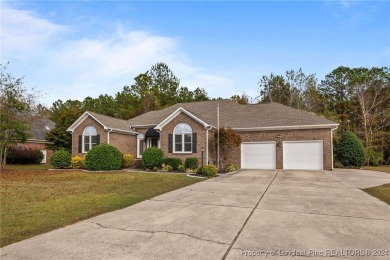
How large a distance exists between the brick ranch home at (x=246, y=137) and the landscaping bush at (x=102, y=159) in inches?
97.4

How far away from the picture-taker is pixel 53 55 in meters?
15.4

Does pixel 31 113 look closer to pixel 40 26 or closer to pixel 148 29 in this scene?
pixel 40 26

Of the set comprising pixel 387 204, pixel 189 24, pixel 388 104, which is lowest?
pixel 387 204

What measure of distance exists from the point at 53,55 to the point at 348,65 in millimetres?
44228

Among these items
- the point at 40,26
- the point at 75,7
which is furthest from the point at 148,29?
the point at 40,26

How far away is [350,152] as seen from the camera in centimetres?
2247

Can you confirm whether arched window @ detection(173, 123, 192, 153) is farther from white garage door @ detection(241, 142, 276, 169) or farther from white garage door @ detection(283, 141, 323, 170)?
white garage door @ detection(283, 141, 323, 170)

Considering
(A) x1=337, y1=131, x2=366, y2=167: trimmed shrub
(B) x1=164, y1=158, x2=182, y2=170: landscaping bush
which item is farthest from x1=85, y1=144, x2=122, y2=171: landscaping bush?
(A) x1=337, y1=131, x2=366, y2=167: trimmed shrub

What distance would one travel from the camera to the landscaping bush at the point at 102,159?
1925 cm

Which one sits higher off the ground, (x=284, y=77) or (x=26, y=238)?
(x=284, y=77)

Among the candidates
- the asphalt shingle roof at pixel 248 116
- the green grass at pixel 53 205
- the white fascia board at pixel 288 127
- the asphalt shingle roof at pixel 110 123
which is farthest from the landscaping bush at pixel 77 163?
the white fascia board at pixel 288 127

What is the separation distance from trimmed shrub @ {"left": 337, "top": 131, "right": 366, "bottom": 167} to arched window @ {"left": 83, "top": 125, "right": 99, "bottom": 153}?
20575 millimetres

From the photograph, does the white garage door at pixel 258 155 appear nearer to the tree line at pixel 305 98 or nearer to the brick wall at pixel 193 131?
the brick wall at pixel 193 131

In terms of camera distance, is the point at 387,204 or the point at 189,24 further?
the point at 189,24
